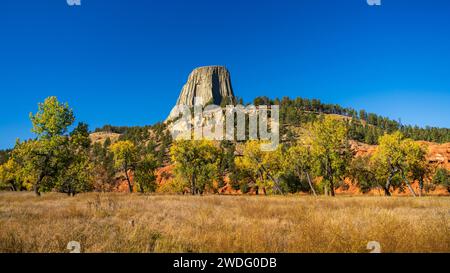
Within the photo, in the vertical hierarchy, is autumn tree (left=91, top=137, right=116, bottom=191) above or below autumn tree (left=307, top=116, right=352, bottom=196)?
below

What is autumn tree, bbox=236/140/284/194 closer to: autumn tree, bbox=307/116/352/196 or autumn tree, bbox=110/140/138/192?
autumn tree, bbox=307/116/352/196

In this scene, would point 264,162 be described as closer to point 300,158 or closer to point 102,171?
point 300,158

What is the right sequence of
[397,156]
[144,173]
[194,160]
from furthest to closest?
[144,173] → [194,160] → [397,156]

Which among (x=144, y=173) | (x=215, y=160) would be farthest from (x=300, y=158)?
(x=144, y=173)

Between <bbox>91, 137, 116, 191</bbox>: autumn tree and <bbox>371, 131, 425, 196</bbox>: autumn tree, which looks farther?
<bbox>91, 137, 116, 191</bbox>: autumn tree

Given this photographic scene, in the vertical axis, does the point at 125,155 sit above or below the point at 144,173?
above

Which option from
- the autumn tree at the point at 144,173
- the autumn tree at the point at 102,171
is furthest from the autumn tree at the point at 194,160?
the autumn tree at the point at 102,171

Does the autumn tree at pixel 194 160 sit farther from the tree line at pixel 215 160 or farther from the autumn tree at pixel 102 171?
the autumn tree at pixel 102 171

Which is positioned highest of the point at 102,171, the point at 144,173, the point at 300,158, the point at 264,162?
the point at 300,158

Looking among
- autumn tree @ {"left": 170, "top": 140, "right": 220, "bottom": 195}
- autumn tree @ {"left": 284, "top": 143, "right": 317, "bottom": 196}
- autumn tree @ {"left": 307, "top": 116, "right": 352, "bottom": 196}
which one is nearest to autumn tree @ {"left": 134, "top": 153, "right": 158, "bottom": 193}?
autumn tree @ {"left": 170, "top": 140, "right": 220, "bottom": 195}
